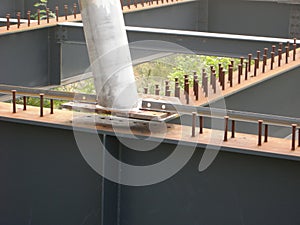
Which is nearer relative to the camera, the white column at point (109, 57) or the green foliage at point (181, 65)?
the white column at point (109, 57)

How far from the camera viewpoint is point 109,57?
7.34 metres

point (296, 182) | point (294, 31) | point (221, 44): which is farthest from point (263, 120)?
point (294, 31)

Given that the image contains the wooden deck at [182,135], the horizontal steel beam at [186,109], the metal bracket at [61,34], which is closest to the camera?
the wooden deck at [182,135]

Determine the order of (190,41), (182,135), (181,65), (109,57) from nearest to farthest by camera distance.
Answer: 1. (182,135)
2. (109,57)
3. (190,41)
4. (181,65)

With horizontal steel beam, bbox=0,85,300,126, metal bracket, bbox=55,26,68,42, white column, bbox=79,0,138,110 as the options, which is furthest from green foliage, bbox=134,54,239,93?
white column, bbox=79,0,138,110

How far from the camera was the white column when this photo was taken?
732 centimetres

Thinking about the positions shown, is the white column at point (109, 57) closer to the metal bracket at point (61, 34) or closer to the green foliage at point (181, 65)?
the metal bracket at point (61, 34)

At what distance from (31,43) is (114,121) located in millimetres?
6179

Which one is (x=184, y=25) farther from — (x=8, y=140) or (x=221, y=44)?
(x=8, y=140)

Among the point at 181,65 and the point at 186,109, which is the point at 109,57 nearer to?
the point at 186,109

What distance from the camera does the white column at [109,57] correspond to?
24.0 feet

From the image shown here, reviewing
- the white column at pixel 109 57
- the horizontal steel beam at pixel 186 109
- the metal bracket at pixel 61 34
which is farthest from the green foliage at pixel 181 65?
the white column at pixel 109 57

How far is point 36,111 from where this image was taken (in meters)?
7.62

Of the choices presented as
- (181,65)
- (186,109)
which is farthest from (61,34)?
(181,65)
